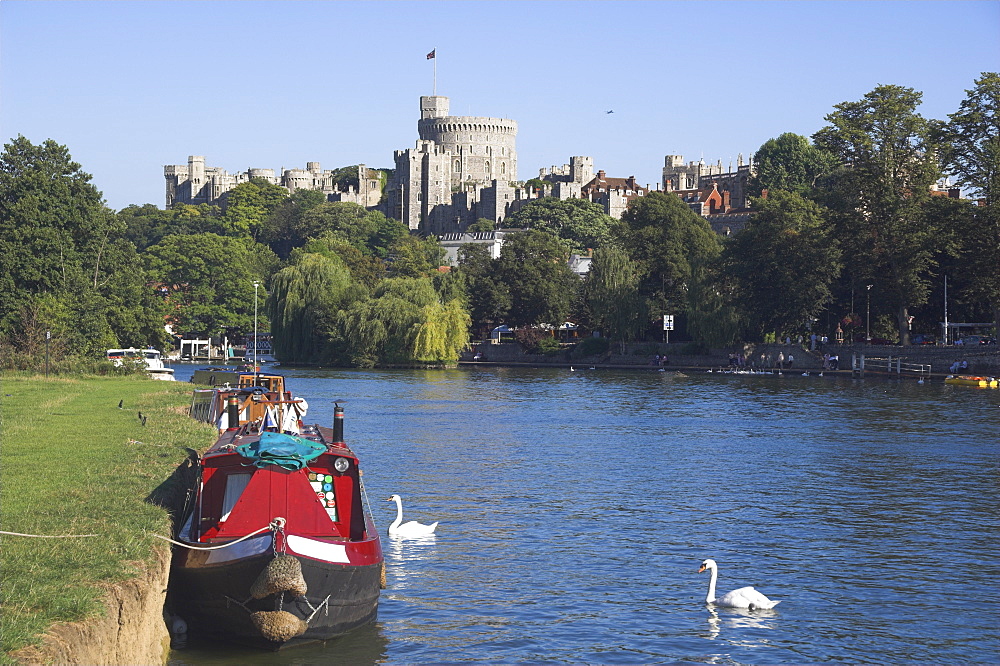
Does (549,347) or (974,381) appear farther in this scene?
(549,347)

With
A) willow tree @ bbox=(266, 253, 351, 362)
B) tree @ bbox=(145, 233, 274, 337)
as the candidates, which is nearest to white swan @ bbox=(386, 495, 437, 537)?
willow tree @ bbox=(266, 253, 351, 362)

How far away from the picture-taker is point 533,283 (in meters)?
109

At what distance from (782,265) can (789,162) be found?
7331 centimetres

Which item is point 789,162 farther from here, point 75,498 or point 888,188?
point 75,498

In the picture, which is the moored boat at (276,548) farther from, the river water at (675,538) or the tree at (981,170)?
the tree at (981,170)

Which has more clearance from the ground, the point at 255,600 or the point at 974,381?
the point at 974,381

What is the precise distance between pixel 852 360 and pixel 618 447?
50.2 metres

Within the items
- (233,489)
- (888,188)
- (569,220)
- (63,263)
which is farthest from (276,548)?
(569,220)

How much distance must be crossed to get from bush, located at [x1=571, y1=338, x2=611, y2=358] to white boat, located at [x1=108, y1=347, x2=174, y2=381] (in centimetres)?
4024

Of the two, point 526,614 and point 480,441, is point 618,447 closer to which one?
point 480,441

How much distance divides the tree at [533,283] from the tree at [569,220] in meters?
53.4

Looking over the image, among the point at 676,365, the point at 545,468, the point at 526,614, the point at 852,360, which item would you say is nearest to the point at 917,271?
the point at 852,360

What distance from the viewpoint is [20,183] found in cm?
6681

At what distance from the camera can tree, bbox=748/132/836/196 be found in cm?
15312
